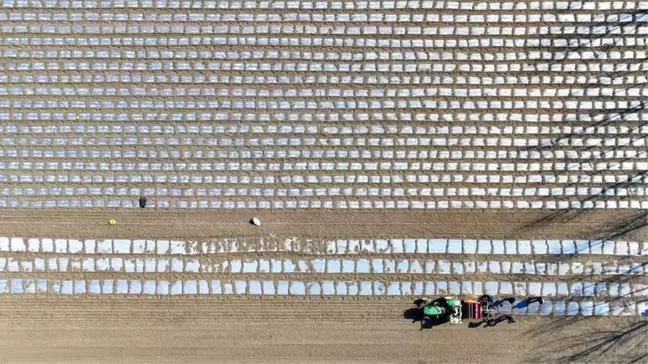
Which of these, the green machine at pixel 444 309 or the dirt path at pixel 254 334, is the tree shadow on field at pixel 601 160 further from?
the green machine at pixel 444 309

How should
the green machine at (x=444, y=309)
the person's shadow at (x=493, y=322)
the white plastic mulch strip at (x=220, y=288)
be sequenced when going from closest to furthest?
the green machine at (x=444, y=309) → the person's shadow at (x=493, y=322) → the white plastic mulch strip at (x=220, y=288)

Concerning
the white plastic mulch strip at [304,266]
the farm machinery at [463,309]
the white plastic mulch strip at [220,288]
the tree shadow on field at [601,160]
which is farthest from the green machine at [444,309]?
the tree shadow on field at [601,160]

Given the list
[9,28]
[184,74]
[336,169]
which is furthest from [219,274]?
[9,28]

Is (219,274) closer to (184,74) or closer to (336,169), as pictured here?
(336,169)

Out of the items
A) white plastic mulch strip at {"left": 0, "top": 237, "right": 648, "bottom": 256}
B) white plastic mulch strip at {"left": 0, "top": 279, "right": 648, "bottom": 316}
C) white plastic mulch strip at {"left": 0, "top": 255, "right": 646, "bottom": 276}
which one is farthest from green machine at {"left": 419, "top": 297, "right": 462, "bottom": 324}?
white plastic mulch strip at {"left": 0, "top": 237, "right": 648, "bottom": 256}

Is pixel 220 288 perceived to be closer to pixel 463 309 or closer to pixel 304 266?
pixel 304 266

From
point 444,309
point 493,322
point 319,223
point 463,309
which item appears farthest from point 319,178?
point 493,322
